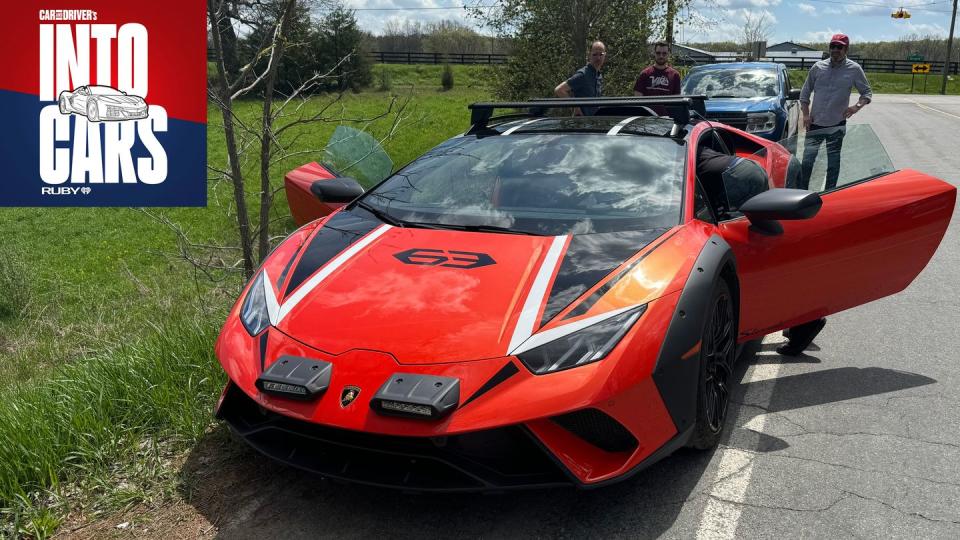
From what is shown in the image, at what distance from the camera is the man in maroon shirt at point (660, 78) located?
938 centimetres

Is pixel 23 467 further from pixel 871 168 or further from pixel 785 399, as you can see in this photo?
pixel 871 168

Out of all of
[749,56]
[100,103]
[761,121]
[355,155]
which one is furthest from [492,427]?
[749,56]

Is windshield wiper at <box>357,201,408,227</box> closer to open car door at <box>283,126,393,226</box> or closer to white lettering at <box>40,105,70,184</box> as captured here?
open car door at <box>283,126,393,226</box>

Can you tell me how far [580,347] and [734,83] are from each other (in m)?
11.5

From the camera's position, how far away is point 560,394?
243 cm

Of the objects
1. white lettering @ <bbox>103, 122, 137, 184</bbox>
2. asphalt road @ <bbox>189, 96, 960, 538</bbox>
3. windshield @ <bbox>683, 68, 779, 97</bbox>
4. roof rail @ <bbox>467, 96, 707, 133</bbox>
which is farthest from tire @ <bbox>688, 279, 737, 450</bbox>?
windshield @ <bbox>683, 68, 779, 97</bbox>

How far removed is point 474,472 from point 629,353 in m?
0.65

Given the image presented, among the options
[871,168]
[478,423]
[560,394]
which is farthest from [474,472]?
[871,168]

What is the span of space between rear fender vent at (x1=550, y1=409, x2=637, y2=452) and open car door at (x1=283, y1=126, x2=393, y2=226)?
2089mm

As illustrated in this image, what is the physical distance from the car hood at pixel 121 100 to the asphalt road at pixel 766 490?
4990 mm

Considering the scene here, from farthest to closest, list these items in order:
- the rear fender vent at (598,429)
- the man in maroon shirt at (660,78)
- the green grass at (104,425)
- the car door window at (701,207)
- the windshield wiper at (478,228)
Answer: the man in maroon shirt at (660,78), the car door window at (701,207), the windshield wiper at (478,228), the green grass at (104,425), the rear fender vent at (598,429)

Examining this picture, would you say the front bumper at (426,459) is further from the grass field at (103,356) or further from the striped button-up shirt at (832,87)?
the striped button-up shirt at (832,87)

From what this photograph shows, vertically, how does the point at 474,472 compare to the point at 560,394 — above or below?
below

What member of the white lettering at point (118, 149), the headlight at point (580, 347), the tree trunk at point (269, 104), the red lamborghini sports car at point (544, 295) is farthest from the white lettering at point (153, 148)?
the headlight at point (580, 347)
